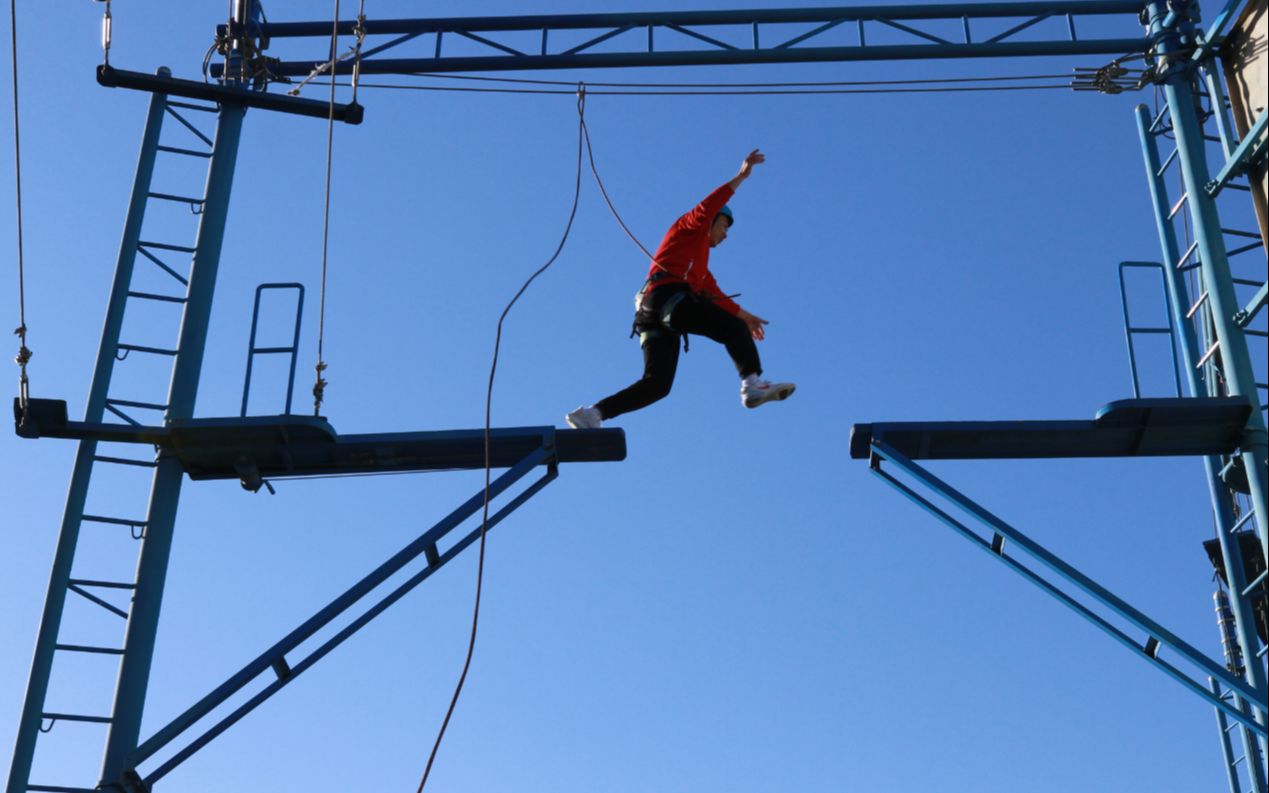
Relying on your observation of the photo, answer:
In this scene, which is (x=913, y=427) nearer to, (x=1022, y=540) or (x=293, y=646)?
(x=1022, y=540)

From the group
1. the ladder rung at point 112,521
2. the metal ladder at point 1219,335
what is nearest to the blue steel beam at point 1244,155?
the metal ladder at point 1219,335

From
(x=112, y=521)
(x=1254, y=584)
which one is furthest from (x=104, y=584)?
(x=1254, y=584)

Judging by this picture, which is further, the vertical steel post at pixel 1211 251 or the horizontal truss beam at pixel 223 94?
the horizontal truss beam at pixel 223 94

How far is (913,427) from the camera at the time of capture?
1162 cm

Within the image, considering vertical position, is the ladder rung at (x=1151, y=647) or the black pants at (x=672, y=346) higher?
the black pants at (x=672, y=346)

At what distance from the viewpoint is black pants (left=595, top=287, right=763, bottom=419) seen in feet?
38.5

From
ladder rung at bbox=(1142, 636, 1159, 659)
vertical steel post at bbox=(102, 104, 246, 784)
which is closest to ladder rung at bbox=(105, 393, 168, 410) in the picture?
vertical steel post at bbox=(102, 104, 246, 784)

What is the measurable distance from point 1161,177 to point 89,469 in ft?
26.2

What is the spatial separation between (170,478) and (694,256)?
376 cm

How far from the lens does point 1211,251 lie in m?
12.4

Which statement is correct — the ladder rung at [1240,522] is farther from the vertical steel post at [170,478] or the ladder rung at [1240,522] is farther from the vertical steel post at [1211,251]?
Result: the vertical steel post at [170,478]

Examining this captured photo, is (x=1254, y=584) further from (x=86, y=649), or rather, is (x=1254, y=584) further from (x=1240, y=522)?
(x=86, y=649)

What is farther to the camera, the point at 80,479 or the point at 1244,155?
the point at 1244,155

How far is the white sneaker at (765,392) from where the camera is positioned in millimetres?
11477
